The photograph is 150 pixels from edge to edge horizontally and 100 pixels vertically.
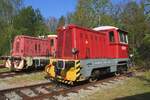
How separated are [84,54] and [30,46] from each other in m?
8.27

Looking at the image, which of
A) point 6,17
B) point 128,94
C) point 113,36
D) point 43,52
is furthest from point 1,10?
point 128,94

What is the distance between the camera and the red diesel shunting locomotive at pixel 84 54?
578 inches

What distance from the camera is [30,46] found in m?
22.9

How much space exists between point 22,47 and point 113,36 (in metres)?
7.45

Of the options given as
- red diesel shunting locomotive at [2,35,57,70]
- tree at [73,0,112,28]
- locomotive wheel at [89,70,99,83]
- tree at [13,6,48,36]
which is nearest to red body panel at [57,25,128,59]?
locomotive wheel at [89,70,99,83]

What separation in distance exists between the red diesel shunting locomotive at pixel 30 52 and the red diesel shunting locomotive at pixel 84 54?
17.4 feet

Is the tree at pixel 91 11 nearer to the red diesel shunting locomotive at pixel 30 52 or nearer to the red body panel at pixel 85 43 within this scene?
the red diesel shunting locomotive at pixel 30 52

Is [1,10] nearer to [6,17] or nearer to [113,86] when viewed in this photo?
[6,17]

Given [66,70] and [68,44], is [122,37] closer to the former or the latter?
[68,44]

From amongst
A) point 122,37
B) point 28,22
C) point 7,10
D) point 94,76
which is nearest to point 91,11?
point 28,22

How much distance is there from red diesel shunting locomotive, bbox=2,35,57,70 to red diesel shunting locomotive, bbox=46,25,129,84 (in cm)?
529

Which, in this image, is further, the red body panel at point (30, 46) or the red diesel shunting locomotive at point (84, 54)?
the red body panel at point (30, 46)

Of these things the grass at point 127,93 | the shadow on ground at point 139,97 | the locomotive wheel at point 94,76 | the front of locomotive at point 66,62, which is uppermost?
the front of locomotive at point 66,62

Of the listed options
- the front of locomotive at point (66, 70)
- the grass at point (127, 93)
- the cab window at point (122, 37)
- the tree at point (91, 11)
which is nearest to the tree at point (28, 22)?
the tree at point (91, 11)
